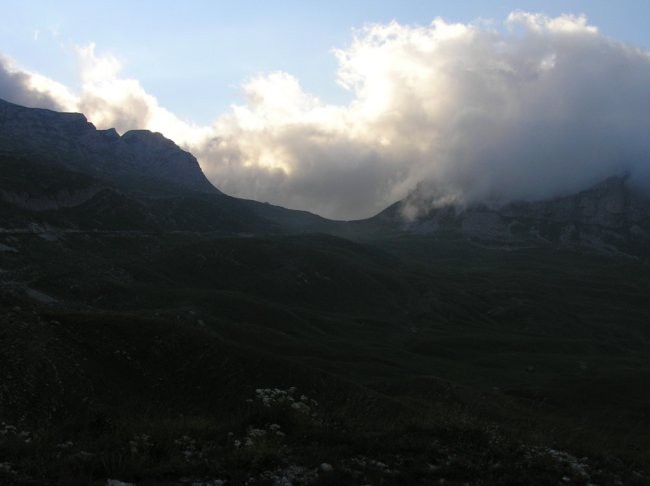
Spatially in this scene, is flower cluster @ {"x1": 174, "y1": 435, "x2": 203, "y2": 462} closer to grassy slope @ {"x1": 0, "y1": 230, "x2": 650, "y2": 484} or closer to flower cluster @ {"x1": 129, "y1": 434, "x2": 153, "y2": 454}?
grassy slope @ {"x1": 0, "y1": 230, "x2": 650, "y2": 484}

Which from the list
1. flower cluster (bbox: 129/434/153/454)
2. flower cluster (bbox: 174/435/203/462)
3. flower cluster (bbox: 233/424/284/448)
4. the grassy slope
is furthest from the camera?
flower cluster (bbox: 233/424/284/448)

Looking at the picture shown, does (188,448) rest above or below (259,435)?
below

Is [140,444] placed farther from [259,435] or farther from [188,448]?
[259,435]

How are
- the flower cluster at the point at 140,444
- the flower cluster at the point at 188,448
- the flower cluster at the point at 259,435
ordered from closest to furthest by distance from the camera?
the flower cluster at the point at 140,444 < the flower cluster at the point at 188,448 < the flower cluster at the point at 259,435

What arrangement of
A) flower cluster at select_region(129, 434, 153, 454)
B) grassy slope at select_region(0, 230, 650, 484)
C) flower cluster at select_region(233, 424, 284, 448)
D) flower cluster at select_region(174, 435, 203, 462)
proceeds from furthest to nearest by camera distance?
flower cluster at select_region(233, 424, 284, 448)
grassy slope at select_region(0, 230, 650, 484)
flower cluster at select_region(174, 435, 203, 462)
flower cluster at select_region(129, 434, 153, 454)

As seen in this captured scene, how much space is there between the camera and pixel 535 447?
17.9 meters

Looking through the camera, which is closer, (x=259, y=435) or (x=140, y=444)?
(x=140, y=444)

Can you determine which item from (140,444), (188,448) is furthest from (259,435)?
(140,444)

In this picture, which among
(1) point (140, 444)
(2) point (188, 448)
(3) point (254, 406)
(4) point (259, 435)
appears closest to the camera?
(1) point (140, 444)

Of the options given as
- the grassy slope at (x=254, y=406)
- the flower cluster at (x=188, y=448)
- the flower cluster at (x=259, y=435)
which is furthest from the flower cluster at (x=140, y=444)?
the flower cluster at (x=259, y=435)

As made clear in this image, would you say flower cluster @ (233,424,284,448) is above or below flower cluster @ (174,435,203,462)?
above

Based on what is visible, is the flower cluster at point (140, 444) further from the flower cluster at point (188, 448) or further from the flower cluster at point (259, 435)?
the flower cluster at point (259, 435)

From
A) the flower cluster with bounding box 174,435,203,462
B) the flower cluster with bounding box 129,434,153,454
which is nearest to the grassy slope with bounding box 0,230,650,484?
the flower cluster with bounding box 129,434,153,454

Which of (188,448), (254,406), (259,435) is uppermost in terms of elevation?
(254,406)
